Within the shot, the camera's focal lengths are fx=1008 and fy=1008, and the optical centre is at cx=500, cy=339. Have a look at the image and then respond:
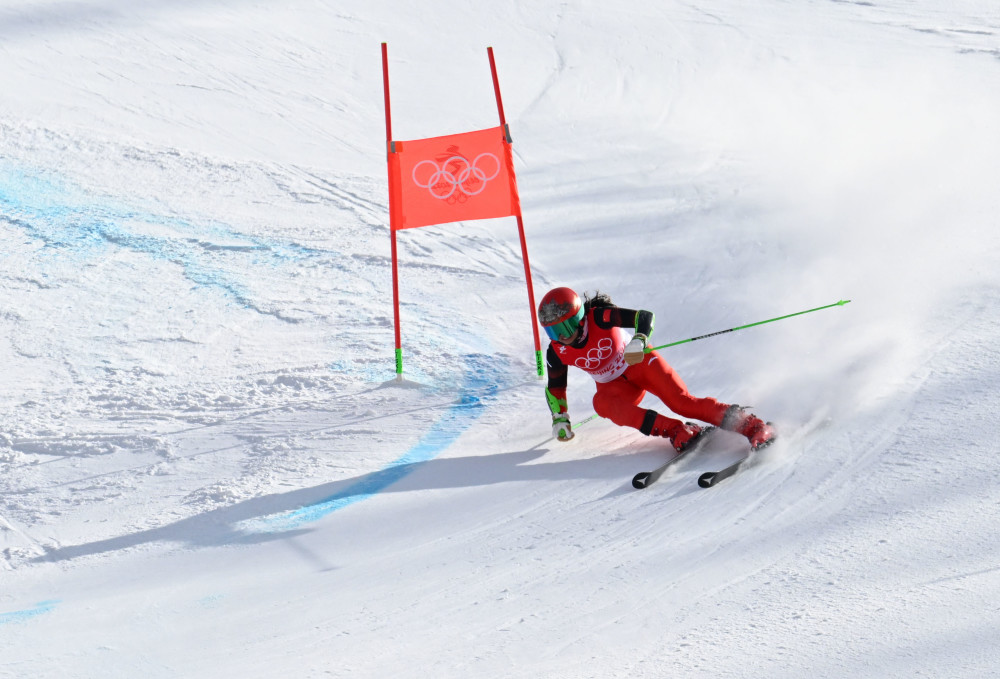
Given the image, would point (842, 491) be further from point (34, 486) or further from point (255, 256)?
point (255, 256)

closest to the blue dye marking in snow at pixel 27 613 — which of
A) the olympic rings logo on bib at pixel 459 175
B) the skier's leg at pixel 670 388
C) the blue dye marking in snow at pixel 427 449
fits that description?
the blue dye marking in snow at pixel 427 449

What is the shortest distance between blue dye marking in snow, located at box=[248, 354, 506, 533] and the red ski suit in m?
0.86

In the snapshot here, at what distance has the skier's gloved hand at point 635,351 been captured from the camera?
4.64m

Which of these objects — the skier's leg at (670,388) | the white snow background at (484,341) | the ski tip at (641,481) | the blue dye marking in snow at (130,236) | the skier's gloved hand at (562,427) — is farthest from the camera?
the blue dye marking in snow at (130,236)

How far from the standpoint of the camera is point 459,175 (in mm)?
5949

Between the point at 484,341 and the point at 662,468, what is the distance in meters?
2.34

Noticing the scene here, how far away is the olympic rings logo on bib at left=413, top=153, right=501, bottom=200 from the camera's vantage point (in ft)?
19.5

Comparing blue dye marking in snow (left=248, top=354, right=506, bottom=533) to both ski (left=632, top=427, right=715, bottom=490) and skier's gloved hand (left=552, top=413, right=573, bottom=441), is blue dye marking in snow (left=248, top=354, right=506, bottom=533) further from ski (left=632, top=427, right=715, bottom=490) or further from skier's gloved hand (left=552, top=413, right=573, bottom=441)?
ski (left=632, top=427, right=715, bottom=490)

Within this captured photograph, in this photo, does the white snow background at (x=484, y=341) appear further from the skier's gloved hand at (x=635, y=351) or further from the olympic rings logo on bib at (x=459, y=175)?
the olympic rings logo on bib at (x=459, y=175)

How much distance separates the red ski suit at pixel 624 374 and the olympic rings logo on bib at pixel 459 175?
1.39m

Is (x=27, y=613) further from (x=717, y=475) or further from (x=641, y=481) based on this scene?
(x=717, y=475)

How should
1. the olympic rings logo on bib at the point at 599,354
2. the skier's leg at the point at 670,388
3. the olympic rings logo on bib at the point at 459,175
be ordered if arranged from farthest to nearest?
the olympic rings logo on bib at the point at 459,175, the olympic rings logo on bib at the point at 599,354, the skier's leg at the point at 670,388

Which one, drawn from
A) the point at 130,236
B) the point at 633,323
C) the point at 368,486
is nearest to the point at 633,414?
the point at 633,323

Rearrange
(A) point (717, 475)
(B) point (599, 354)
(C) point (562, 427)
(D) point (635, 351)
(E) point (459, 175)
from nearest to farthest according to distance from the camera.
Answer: (A) point (717, 475)
(D) point (635, 351)
(B) point (599, 354)
(C) point (562, 427)
(E) point (459, 175)
